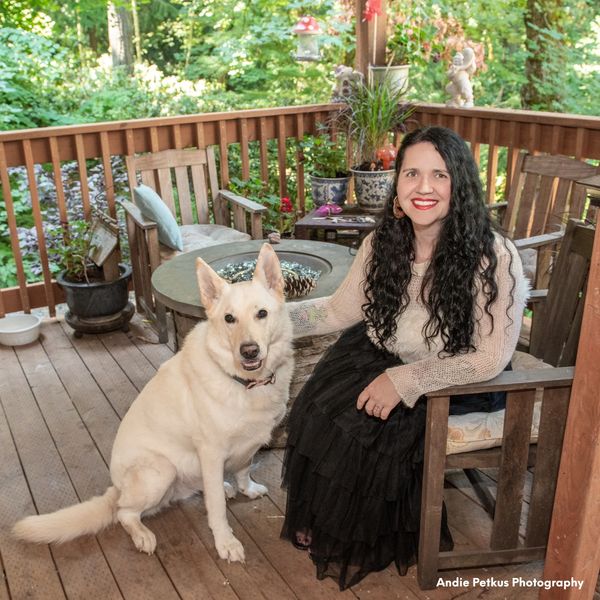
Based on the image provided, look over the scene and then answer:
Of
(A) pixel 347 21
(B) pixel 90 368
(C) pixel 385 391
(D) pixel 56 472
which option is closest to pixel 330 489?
(C) pixel 385 391

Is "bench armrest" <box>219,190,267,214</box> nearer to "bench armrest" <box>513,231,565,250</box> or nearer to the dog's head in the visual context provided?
"bench armrest" <box>513,231,565,250</box>

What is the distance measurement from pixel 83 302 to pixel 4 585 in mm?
1923

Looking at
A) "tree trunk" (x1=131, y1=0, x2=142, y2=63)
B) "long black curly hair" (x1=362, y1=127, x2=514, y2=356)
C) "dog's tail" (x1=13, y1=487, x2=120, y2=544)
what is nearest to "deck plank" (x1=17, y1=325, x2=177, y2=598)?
"dog's tail" (x1=13, y1=487, x2=120, y2=544)

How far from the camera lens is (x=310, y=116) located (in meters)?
4.84

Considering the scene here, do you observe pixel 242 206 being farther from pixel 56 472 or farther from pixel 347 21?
pixel 347 21

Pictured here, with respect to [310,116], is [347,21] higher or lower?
higher

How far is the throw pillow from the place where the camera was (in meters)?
3.64

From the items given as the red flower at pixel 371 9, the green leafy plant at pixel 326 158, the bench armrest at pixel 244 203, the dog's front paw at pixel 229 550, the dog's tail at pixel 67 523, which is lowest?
the dog's front paw at pixel 229 550

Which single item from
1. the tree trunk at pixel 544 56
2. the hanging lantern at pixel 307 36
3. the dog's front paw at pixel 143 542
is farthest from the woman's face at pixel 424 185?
the tree trunk at pixel 544 56

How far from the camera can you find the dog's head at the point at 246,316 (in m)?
1.90

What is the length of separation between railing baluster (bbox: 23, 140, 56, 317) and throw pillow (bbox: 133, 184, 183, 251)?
69 centimetres

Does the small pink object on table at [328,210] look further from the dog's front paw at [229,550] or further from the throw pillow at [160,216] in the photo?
the dog's front paw at [229,550]

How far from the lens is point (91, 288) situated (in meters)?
3.65

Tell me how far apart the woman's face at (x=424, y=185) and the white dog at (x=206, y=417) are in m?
0.44
